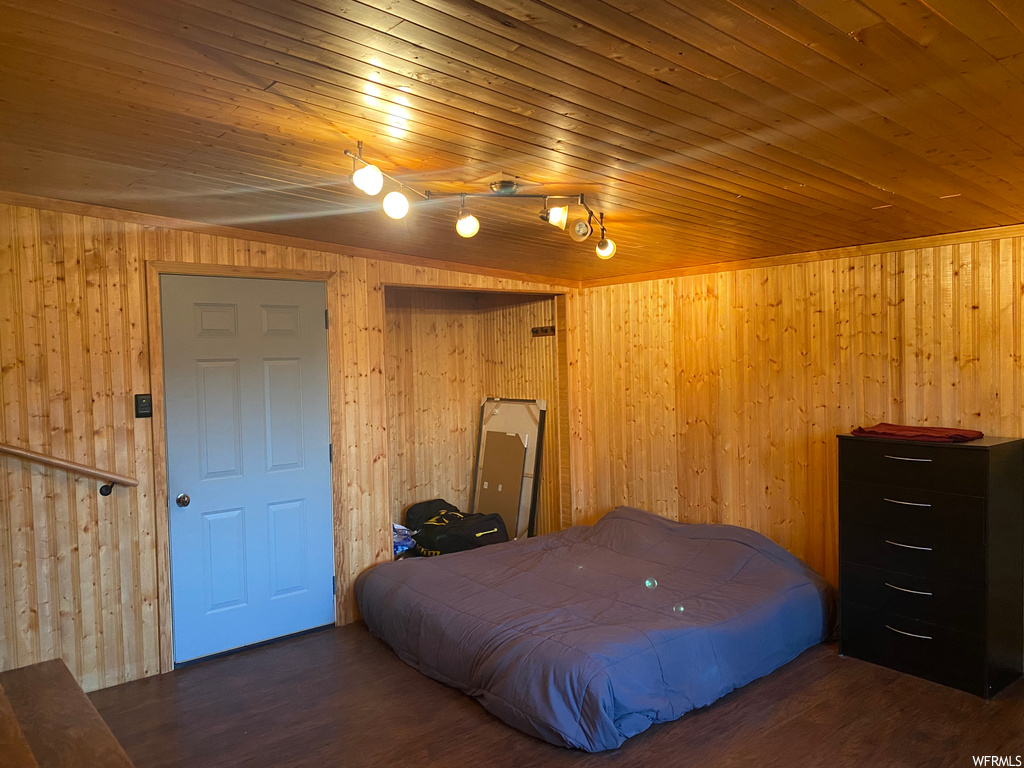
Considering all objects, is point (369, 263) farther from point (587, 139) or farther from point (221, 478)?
point (587, 139)

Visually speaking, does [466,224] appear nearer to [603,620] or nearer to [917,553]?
[603,620]

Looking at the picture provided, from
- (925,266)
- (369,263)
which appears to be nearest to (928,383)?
(925,266)

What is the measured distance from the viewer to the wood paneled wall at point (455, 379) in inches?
234

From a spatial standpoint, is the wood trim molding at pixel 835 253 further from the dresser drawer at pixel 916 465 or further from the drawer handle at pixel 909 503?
the drawer handle at pixel 909 503

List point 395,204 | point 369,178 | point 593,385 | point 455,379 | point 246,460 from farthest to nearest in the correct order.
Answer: point 455,379
point 593,385
point 246,460
point 395,204
point 369,178

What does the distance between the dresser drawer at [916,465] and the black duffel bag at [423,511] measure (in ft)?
10.3

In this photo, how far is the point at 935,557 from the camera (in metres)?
3.35

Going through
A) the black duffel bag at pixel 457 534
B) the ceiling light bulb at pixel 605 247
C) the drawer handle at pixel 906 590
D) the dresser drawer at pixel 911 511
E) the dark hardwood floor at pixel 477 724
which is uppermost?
the ceiling light bulb at pixel 605 247

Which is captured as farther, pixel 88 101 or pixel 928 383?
pixel 928 383

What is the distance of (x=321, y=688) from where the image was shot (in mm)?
3480

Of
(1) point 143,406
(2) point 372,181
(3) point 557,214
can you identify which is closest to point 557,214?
(3) point 557,214

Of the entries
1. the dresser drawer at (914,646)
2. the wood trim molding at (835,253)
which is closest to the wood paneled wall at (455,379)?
the wood trim molding at (835,253)

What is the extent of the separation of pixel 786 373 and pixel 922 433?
1.05 meters

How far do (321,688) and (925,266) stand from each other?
390 cm
